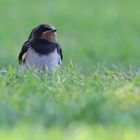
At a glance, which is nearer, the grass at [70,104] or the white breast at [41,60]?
the grass at [70,104]

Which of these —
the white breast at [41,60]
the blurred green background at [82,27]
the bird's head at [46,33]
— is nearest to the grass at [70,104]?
the white breast at [41,60]

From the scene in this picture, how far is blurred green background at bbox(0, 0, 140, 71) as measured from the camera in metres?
15.7

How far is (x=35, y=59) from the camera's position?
383 inches

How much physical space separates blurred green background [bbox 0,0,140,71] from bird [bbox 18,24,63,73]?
135 inches

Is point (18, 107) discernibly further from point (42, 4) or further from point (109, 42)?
point (42, 4)

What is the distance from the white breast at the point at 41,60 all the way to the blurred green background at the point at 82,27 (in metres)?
3.62

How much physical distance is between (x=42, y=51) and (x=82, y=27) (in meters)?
9.43

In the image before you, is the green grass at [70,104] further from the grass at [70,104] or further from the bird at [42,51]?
the bird at [42,51]

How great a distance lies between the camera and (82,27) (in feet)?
63.0

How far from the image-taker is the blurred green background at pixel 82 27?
51.5 feet

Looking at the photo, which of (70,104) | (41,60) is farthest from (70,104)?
(41,60)

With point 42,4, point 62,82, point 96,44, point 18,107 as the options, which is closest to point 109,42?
point 96,44

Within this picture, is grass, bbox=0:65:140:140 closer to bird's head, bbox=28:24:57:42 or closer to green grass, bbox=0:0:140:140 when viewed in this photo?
green grass, bbox=0:0:140:140

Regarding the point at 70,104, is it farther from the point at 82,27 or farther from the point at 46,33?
the point at 82,27
